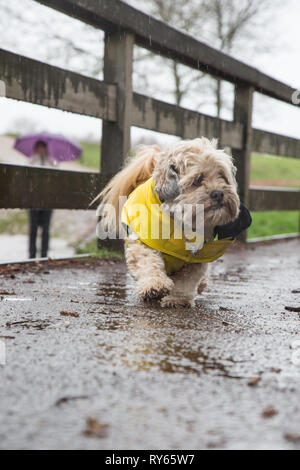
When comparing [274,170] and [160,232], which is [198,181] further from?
[274,170]

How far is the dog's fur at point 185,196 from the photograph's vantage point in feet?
9.69

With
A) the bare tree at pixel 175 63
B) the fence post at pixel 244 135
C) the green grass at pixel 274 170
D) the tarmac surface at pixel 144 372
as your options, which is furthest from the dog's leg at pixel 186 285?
the green grass at pixel 274 170

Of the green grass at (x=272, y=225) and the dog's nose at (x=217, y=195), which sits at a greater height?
the dog's nose at (x=217, y=195)

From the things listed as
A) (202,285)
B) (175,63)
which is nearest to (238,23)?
(175,63)

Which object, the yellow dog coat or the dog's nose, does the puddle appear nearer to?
the yellow dog coat

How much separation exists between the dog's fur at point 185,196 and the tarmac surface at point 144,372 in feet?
0.51

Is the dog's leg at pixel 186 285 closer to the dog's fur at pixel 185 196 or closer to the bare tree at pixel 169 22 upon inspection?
the dog's fur at pixel 185 196

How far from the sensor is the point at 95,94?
471cm

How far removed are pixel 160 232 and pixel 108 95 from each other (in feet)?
6.99

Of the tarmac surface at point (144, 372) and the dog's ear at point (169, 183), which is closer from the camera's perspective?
the tarmac surface at point (144, 372)

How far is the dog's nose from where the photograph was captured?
2903 mm

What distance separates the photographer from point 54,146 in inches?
343

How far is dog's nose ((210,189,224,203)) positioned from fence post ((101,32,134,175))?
88.6 inches

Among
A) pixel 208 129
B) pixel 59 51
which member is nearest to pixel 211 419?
pixel 208 129
